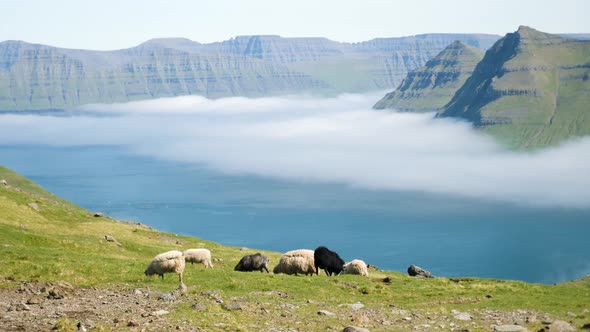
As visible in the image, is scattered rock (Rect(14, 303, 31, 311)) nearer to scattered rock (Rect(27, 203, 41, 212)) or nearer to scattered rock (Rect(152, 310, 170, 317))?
scattered rock (Rect(152, 310, 170, 317))

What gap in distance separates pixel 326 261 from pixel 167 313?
20.1 metres

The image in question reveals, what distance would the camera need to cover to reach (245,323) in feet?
97.1

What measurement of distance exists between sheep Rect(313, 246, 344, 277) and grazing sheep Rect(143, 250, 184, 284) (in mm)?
11700

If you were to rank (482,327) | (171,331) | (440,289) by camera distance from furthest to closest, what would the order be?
(440,289)
(482,327)
(171,331)

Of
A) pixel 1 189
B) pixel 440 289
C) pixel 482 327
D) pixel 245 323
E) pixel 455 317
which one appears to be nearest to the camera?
pixel 245 323

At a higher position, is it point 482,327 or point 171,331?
point 482,327

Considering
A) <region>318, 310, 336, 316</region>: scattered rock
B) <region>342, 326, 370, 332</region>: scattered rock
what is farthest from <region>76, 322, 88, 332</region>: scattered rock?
<region>318, 310, 336, 316</region>: scattered rock

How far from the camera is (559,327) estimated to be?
97.6 ft

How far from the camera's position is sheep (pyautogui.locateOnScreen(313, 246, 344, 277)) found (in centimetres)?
4809

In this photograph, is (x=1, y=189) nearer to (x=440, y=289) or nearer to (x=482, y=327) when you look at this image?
(x=440, y=289)

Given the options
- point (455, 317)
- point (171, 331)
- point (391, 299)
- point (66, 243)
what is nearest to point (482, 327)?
point (455, 317)

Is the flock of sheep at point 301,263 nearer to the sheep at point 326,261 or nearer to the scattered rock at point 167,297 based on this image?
the sheep at point 326,261

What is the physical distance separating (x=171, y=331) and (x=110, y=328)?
247 cm

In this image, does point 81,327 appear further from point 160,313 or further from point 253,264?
point 253,264
